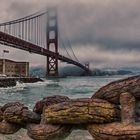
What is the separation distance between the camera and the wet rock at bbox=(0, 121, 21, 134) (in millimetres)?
2333

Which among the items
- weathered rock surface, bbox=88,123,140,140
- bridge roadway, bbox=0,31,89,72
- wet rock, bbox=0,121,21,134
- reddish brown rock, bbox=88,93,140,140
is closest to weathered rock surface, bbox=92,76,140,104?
reddish brown rock, bbox=88,93,140,140

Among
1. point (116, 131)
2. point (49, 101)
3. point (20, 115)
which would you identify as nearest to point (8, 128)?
point (20, 115)

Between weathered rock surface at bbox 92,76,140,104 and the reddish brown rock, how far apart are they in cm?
3

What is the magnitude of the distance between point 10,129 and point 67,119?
0.59 meters

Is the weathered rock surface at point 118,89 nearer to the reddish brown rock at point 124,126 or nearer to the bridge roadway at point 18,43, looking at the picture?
the reddish brown rock at point 124,126

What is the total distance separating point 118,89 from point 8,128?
0.87 metres

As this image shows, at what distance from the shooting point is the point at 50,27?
221ft

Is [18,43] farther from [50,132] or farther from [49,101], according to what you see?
[50,132]

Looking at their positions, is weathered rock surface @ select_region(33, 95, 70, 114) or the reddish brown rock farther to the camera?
weathered rock surface @ select_region(33, 95, 70, 114)

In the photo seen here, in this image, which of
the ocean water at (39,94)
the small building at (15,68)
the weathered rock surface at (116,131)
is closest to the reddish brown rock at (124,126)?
the weathered rock surface at (116,131)

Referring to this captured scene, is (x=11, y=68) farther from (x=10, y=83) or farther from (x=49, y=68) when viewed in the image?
(x=10, y=83)

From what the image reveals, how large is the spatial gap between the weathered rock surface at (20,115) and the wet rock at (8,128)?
0.08 meters

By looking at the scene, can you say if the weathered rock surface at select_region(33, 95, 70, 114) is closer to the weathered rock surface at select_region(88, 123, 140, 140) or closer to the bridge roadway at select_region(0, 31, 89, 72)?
the weathered rock surface at select_region(88, 123, 140, 140)

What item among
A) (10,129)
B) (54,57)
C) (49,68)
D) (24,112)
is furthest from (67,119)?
(49,68)
